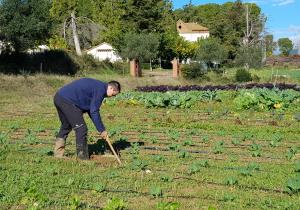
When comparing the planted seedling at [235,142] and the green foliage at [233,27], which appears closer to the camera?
the planted seedling at [235,142]

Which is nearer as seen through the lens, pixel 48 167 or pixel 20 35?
pixel 48 167

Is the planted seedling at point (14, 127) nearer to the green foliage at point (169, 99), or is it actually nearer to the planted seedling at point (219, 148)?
the planted seedling at point (219, 148)

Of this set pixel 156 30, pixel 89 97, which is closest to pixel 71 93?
pixel 89 97

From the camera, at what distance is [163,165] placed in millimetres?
8492

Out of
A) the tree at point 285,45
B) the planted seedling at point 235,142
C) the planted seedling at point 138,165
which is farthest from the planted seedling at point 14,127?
the tree at point 285,45

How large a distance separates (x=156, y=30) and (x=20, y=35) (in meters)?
26.3

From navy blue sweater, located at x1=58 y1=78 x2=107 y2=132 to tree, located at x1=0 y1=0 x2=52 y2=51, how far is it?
70.7 ft

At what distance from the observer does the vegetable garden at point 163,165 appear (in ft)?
20.7

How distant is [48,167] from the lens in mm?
8047

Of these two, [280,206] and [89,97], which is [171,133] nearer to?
[89,97]

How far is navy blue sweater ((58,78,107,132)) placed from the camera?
8602mm

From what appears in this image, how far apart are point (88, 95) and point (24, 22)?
2189cm

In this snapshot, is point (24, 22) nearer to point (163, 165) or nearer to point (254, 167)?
point (163, 165)

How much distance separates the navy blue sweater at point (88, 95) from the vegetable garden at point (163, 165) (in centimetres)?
88
